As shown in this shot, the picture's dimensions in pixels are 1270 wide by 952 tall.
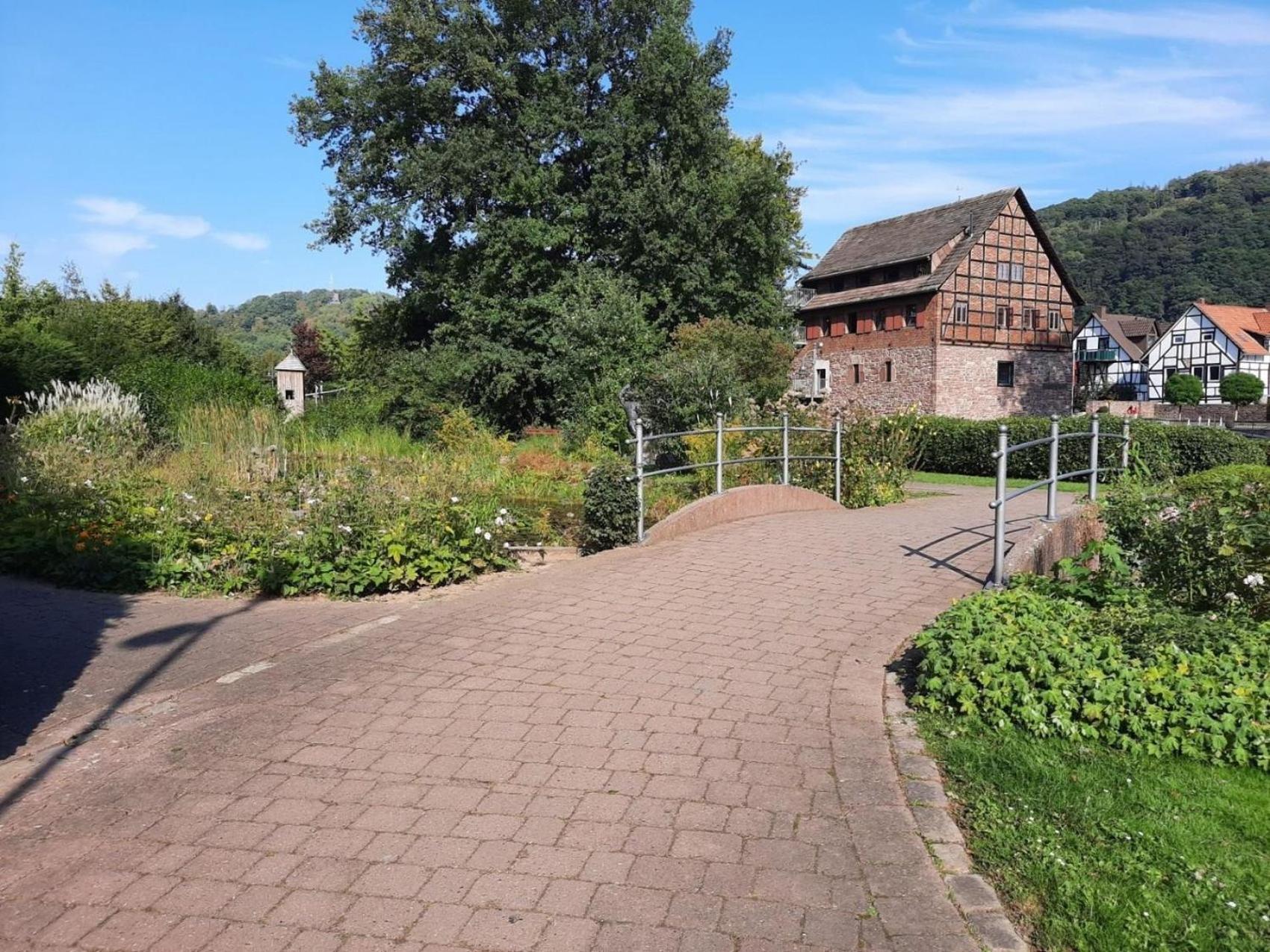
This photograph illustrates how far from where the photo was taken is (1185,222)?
12000 centimetres

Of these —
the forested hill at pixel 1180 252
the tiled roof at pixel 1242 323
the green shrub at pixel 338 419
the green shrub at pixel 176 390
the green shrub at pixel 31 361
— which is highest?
the forested hill at pixel 1180 252

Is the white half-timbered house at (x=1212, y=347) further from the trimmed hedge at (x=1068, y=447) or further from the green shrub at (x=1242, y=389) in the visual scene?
the trimmed hedge at (x=1068, y=447)

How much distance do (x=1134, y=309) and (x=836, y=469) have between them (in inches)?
4490

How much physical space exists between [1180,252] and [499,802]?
13186cm

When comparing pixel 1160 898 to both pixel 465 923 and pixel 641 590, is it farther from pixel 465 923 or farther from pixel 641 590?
pixel 641 590

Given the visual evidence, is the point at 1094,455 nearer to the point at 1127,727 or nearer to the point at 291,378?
the point at 1127,727

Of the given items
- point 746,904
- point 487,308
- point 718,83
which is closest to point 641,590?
point 746,904

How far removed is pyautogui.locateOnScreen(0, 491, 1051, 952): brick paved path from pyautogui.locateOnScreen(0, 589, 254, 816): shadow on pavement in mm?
98

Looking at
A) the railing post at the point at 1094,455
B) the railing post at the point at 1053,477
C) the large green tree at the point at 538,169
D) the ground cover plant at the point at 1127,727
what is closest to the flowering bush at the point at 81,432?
the ground cover plant at the point at 1127,727

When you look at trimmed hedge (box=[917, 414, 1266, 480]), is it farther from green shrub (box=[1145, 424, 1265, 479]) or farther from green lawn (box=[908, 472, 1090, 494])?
green lawn (box=[908, 472, 1090, 494])

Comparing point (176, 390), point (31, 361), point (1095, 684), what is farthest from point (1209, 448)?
point (31, 361)

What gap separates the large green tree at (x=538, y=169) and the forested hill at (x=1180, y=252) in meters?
91.6

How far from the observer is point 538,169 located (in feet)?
103

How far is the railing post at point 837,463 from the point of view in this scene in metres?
13.3
